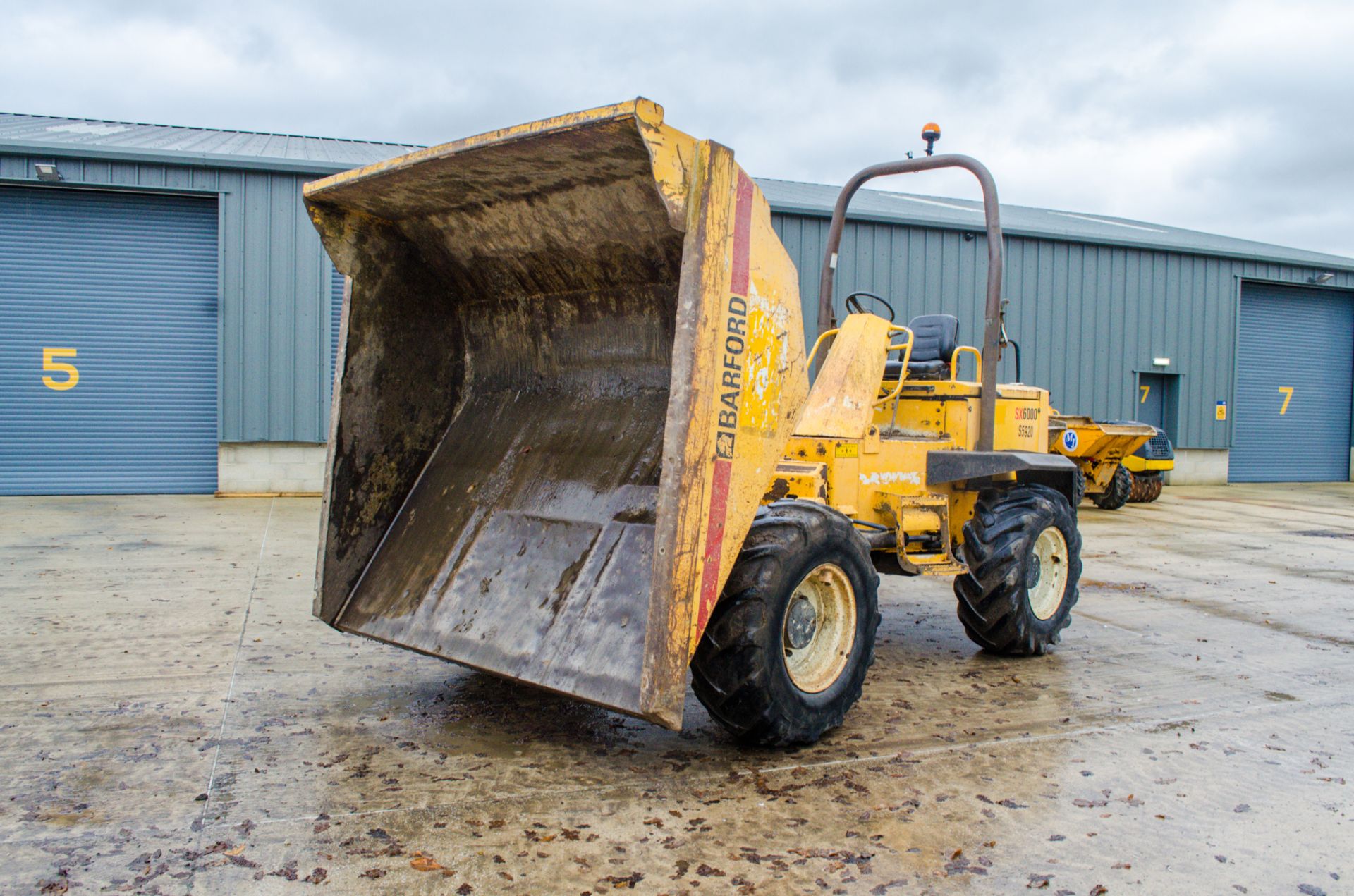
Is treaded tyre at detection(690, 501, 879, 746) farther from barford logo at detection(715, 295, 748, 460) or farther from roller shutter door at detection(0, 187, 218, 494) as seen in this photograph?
roller shutter door at detection(0, 187, 218, 494)

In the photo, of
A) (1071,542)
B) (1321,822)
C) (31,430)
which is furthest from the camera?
(31,430)

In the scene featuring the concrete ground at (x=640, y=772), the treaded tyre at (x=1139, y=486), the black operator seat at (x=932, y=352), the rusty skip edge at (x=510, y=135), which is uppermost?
the rusty skip edge at (x=510, y=135)

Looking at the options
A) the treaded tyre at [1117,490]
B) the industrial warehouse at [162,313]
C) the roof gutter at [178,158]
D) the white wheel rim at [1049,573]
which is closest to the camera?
the white wheel rim at [1049,573]

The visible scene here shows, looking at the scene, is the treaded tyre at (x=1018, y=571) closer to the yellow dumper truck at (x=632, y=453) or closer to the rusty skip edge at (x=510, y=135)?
the yellow dumper truck at (x=632, y=453)

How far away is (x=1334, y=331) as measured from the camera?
850 inches

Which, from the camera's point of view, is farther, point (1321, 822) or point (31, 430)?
point (31, 430)

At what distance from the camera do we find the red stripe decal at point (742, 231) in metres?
3.46

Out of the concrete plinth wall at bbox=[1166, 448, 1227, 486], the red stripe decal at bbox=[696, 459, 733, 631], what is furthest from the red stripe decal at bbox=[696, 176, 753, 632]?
the concrete plinth wall at bbox=[1166, 448, 1227, 486]

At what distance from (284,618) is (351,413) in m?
2.26

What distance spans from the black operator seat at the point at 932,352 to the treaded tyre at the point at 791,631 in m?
2.38

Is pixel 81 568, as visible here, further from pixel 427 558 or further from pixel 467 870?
pixel 467 870

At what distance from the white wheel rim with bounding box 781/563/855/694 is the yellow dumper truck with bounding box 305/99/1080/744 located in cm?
1

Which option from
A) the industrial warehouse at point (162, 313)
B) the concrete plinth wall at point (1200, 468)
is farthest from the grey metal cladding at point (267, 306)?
the concrete plinth wall at point (1200, 468)

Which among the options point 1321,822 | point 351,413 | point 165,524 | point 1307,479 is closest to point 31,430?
point 165,524
